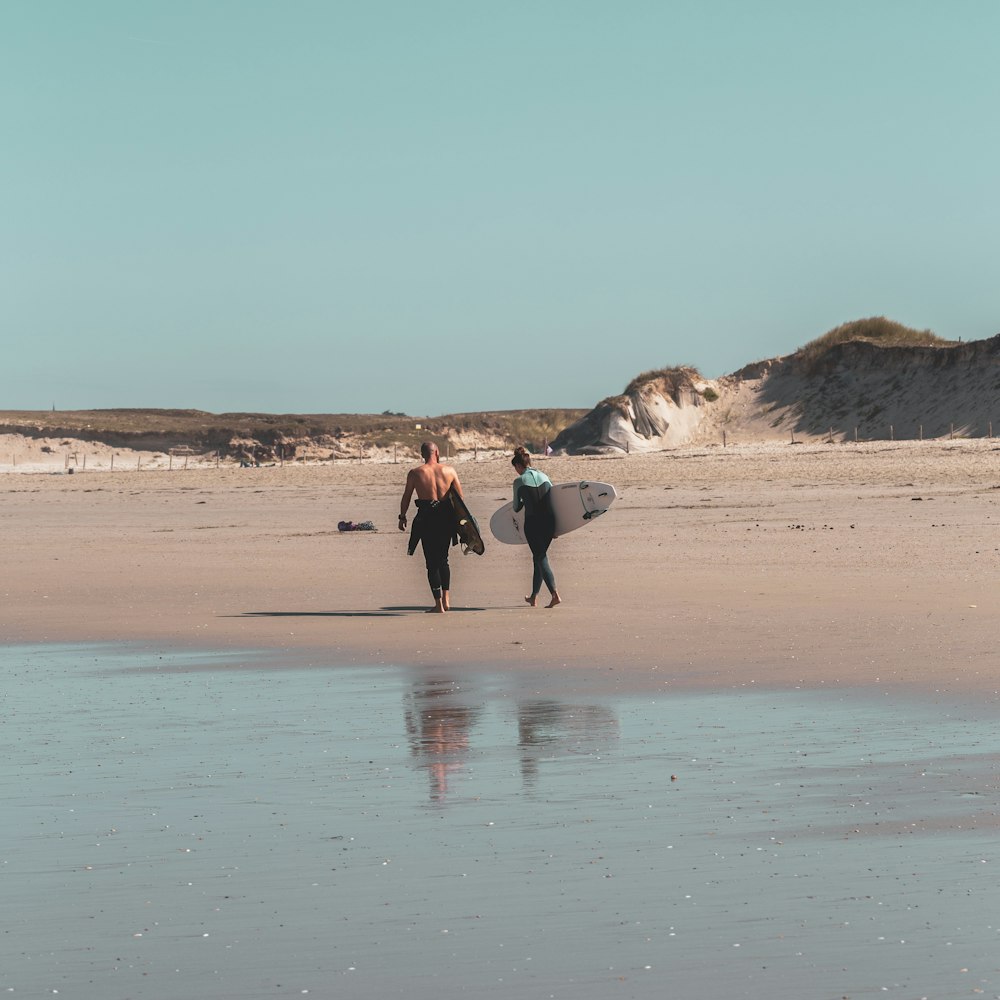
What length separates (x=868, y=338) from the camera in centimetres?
6606

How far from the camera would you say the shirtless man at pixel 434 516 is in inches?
604

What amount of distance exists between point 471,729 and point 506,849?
281 cm

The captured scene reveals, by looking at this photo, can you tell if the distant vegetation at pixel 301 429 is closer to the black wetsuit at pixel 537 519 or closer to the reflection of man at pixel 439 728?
the black wetsuit at pixel 537 519

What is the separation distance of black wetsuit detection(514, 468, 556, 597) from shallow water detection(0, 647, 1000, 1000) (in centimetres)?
571

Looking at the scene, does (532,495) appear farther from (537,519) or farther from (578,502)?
(578,502)

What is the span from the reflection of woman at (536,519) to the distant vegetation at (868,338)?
5017 centimetres

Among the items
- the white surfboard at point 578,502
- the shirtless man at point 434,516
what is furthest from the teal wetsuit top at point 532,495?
the white surfboard at point 578,502

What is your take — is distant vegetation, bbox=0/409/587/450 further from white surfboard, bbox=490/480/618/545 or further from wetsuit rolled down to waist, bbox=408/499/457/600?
wetsuit rolled down to waist, bbox=408/499/457/600

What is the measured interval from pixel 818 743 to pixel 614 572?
35.2ft

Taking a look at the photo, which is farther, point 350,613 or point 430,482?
point 430,482

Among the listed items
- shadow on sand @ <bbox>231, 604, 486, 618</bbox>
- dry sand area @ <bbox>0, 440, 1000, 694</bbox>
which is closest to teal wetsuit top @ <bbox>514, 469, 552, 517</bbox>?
dry sand area @ <bbox>0, 440, 1000, 694</bbox>

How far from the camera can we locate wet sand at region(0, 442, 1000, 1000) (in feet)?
15.5

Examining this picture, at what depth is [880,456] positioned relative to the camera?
42.6 meters

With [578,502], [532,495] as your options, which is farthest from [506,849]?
[578,502]
